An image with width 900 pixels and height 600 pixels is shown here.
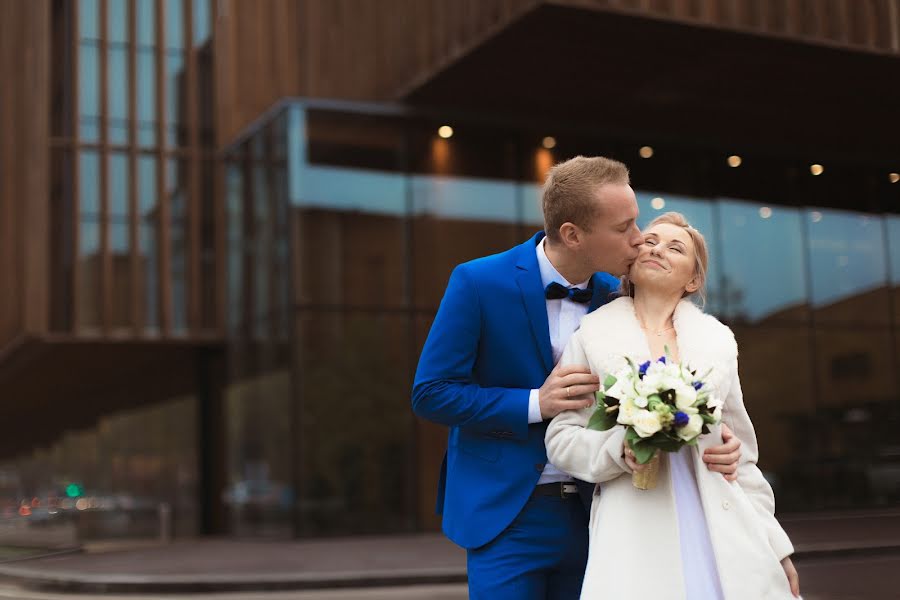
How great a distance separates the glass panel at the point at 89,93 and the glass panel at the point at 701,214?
10.6 meters

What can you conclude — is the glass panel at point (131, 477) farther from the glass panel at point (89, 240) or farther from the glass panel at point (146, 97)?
the glass panel at point (146, 97)

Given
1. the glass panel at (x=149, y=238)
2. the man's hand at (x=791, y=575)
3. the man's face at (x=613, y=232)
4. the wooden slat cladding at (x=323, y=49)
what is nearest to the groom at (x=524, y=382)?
the man's face at (x=613, y=232)

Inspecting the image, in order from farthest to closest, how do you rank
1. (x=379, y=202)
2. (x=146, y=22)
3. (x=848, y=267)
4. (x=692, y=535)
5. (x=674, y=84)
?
(x=146, y=22), (x=848, y=267), (x=379, y=202), (x=674, y=84), (x=692, y=535)

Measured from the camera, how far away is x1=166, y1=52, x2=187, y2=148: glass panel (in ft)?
78.0

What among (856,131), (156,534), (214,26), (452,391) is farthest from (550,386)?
(156,534)

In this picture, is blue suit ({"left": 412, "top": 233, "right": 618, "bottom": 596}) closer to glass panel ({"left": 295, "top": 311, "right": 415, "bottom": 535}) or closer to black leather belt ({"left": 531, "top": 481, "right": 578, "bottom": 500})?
black leather belt ({"left": 531, "top": 481, "right": 578, "bottom": 500})

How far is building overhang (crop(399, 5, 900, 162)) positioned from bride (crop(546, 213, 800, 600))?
1224cm

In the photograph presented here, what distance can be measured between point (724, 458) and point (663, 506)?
8.2 inches

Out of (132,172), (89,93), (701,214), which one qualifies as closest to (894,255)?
(701,214)

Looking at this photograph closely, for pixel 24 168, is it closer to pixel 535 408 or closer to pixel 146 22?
pixel 146 22

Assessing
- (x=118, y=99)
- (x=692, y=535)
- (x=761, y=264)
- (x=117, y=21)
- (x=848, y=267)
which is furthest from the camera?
(x=117, y=21)

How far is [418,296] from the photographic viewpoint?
19.8 meters

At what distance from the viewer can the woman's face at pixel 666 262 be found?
3.42 meters

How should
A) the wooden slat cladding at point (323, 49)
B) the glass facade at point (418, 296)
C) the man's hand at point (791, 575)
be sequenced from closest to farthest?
the man's hand at point (791, 575), the glass facade at point (418, 296), the wooden slat cladding at point (323, 49)
